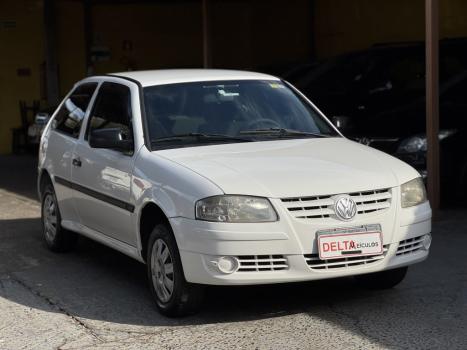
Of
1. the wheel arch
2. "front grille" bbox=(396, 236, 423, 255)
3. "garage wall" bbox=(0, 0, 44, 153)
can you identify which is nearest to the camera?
"front grille" bbox=(396, 236, 423, 255)

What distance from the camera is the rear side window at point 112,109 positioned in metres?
7.09

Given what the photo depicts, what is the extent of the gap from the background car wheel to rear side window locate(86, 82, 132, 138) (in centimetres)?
107

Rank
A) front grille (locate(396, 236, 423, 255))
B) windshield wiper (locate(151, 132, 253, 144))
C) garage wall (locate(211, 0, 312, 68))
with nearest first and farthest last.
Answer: front grille (locate(396, 236, 423, 255))
windshield wiper (locate(151, 132, 253, 144))
garage wall (locate(211, 0, 312, 68))

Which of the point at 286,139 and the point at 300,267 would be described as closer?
the point at 300,267

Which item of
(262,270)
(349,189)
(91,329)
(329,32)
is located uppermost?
(329,32)

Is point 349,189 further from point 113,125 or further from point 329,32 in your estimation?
point 329,32

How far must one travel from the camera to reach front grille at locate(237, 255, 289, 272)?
5660 millimetres

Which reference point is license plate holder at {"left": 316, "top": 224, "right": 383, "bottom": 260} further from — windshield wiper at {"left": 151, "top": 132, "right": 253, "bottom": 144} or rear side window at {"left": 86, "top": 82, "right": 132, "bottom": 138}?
rear side window at {"left": 86, "top": 82, "right": 132, "bottom": 138}


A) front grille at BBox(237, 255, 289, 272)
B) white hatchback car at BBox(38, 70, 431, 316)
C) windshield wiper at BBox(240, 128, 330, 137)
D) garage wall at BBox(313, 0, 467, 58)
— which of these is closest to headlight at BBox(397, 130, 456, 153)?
white hatchback car at BBox(38, 70, 431, 316)

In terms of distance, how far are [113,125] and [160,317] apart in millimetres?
1776

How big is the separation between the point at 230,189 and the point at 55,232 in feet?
10.2

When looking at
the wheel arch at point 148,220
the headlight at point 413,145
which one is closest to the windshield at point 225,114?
the wheel arch at point 148,220

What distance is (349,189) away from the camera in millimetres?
5805

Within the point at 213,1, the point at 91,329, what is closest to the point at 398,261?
the point at 91,329
